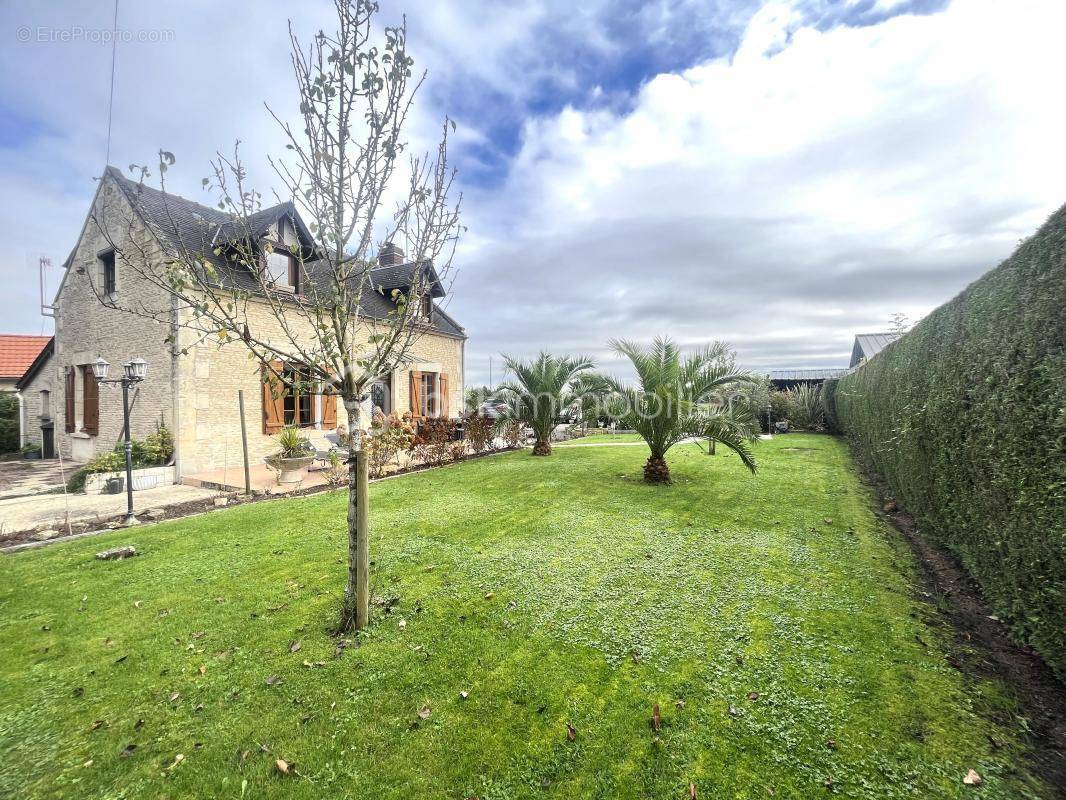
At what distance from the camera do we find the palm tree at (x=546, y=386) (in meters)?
11.8

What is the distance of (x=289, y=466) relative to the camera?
9.17 metres

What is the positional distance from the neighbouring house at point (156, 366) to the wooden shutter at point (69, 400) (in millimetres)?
31

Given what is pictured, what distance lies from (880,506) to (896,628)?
4384 mm

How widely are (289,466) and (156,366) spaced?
15.4 feet

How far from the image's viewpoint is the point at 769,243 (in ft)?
53.7

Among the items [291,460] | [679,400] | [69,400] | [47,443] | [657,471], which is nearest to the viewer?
[679,400]

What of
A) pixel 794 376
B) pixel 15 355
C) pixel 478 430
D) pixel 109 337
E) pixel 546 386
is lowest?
pixel 478 430

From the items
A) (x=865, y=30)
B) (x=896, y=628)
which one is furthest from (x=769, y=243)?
(x=896, y=628)

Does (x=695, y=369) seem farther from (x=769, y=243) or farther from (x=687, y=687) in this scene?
(x=769, y=243)

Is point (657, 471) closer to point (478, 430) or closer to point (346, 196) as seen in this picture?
point (478, 430)

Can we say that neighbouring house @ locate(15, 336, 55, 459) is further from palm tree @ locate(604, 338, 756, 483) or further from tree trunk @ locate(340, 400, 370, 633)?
palm tree @ locate(604, 338, 756, 483)

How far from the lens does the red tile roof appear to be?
698 inches

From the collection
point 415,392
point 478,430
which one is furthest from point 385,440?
point 415,392

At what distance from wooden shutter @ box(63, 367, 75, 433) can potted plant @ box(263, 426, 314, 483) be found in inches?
352
